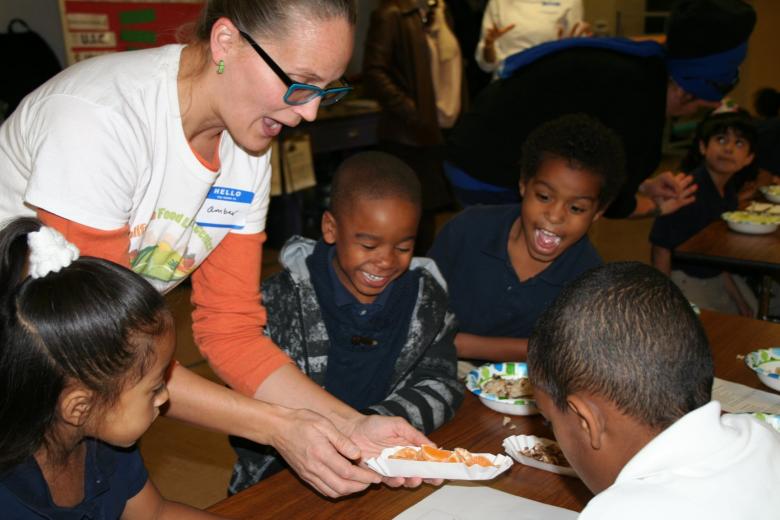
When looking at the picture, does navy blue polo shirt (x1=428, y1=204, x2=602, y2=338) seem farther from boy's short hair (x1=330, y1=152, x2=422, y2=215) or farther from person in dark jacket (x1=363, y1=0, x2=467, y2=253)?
person in dark jacket (x1=363, y1=0, x2=467, y2=253)

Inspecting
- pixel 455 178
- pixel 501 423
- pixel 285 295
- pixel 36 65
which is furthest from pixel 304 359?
pixel 36 65

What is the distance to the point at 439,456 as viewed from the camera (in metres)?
1.46

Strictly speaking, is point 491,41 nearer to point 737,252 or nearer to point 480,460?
point 737,252

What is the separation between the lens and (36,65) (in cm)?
475

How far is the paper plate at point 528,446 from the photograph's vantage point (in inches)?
60.5

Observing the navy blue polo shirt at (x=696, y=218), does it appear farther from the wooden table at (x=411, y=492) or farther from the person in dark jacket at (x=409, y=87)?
the wooden table at (x=411, y=492)

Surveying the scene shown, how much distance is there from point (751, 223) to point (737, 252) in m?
0.33

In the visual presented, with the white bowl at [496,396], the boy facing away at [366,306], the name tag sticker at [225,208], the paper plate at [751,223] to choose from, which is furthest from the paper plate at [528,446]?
the paper plate at [751,223]

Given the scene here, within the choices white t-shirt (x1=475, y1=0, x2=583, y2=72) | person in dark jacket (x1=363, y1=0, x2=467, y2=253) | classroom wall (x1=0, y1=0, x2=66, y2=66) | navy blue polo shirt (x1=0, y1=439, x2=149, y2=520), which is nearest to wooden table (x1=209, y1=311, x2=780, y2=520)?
navy blue polo shirt (x1=0, y1=439, x2=149, y2=520)

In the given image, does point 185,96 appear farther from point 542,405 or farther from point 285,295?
point 542,405

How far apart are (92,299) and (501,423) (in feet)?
2.99

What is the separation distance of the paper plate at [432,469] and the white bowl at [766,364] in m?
0.79

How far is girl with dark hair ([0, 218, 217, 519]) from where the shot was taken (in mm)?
1188

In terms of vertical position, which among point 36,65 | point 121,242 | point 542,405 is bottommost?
point 36,65
